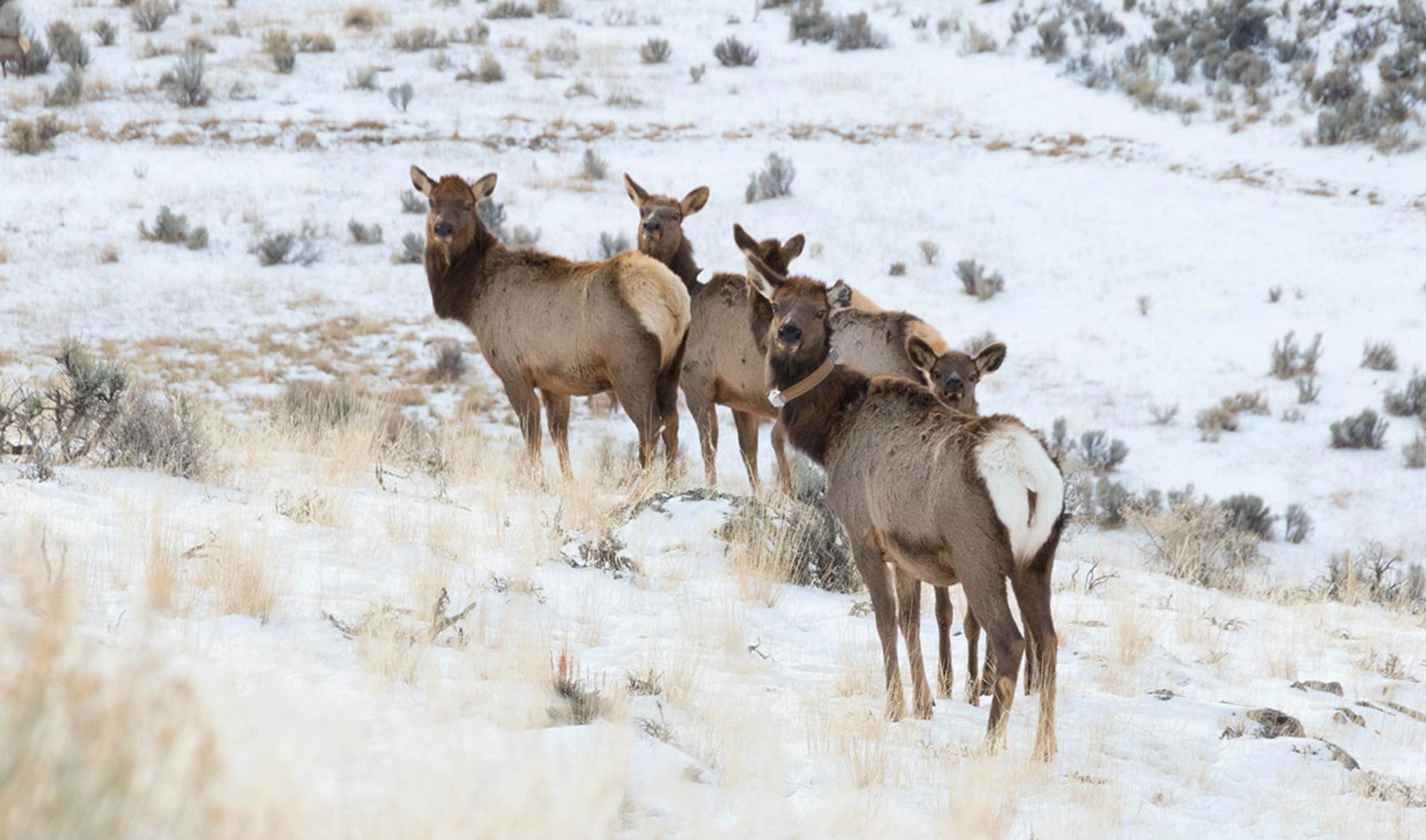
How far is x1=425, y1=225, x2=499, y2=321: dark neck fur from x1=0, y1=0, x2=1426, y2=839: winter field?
1.30 metres

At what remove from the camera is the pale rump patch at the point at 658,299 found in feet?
34.1

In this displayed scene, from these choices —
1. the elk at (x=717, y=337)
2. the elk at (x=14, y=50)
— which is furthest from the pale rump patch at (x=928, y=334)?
the elk at (x=14, y=50)

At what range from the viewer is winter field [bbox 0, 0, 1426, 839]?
413cm

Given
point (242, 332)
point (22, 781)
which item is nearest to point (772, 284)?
point (22, 781)

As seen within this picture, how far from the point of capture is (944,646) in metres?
6.41

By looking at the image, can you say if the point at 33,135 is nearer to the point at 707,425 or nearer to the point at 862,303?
the point at 707,425

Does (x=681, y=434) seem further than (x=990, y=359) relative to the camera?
Yes

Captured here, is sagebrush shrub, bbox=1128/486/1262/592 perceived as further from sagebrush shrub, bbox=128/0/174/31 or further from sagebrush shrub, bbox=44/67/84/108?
sagebrush shrub, bbox=128/0/174/31

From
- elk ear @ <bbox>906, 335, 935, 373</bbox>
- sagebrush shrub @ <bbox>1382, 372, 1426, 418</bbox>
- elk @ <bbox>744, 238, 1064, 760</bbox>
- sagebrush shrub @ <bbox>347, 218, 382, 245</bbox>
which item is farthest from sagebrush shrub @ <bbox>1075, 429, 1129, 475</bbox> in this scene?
sagebrush shrub @ <bbox>347, 218, 382, 245</bbox>

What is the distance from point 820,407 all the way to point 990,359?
1414 mm

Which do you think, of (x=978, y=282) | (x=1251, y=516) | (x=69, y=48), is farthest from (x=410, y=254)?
(x=1251, y=516)

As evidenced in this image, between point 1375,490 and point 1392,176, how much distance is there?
1135 cm

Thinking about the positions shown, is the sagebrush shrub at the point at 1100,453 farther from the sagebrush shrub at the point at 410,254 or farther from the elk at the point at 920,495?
the sagebrush shrub at the point at 410,254

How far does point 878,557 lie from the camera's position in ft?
19.8
